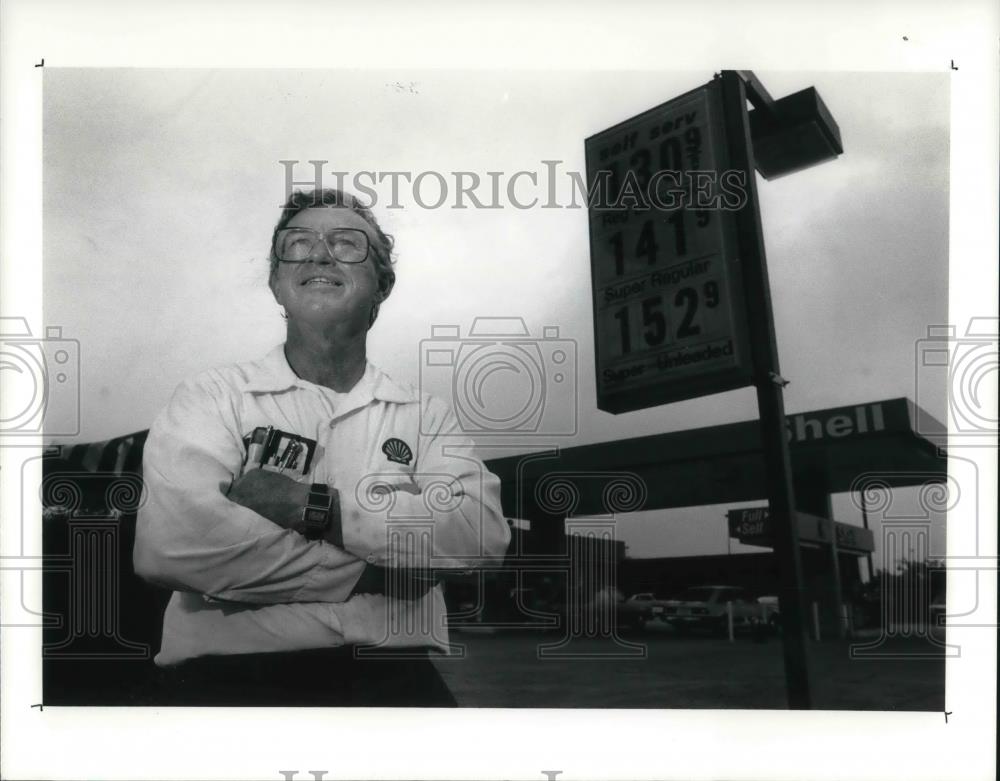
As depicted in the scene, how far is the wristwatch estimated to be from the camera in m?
Result: 3.74

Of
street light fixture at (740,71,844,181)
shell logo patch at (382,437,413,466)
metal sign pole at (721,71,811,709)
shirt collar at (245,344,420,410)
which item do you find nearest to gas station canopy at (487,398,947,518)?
metal sign pole at (721,71,811,709)

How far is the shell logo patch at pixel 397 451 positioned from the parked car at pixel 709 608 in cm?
108

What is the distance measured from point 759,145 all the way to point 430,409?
1.54 metres

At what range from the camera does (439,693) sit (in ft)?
12.6

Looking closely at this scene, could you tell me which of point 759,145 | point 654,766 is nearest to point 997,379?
point 759,145

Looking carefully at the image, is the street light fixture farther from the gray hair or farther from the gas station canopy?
the gray hair

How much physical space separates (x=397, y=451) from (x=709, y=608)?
4.11ft

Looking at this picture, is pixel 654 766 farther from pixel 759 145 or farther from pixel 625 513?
pixel 759 145

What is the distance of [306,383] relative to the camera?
3.89 meters

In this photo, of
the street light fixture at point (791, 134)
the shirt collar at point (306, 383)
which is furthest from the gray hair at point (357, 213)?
the street light fixture at point (791, 134)

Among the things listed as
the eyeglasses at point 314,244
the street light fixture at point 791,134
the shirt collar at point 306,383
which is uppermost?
the street light fixture at point 791,134

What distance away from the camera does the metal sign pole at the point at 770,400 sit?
3.57 m

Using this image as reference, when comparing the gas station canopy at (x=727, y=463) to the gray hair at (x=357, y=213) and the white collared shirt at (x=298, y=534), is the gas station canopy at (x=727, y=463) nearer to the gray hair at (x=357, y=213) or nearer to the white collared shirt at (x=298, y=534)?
the white collared shirt at (x=298, y=534)

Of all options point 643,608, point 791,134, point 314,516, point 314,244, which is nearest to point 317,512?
point 314,516
